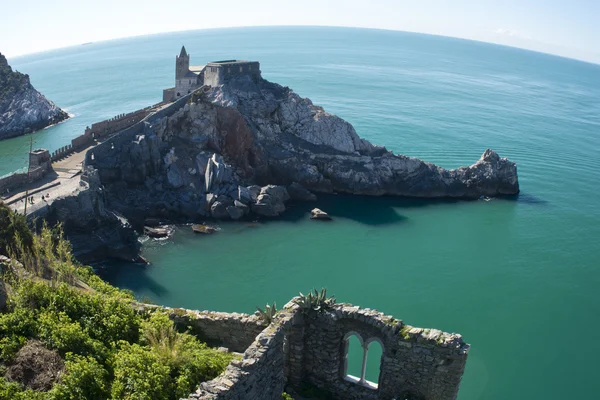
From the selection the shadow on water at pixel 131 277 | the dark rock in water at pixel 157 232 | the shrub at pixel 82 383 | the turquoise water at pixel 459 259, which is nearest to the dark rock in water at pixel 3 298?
the shrub at pixel 82 383

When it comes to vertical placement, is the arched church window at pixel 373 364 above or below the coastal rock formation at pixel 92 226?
below

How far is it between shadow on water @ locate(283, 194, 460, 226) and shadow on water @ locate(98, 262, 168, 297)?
13.8 m

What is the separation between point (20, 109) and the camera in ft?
239

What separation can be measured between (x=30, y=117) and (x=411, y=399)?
73750mm

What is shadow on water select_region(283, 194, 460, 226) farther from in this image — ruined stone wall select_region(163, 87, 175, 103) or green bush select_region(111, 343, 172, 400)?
green bush select_region(111, 343, 172, 400)

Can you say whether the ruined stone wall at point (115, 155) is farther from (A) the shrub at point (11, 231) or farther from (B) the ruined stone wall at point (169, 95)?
(A) the shrub at point (11, 231)

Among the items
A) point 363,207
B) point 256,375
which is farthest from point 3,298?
point 363,207

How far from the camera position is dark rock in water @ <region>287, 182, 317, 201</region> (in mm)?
47000

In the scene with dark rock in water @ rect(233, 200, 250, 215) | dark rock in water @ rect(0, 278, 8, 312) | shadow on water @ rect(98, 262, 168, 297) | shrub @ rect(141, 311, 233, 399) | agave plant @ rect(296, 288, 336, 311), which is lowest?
shadow on water @ rect(98, 262, 168, 297)

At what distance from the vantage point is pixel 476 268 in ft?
123

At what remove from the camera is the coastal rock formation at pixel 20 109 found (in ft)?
230

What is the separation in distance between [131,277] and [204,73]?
87.4ft

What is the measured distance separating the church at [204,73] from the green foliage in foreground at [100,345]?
38972 millimetres

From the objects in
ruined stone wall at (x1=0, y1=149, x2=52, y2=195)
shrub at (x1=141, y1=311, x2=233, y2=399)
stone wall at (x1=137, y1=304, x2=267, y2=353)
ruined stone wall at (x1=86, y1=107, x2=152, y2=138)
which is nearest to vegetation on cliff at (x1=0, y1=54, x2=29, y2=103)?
ruined stone wall at (x1=86, y1=107, x2=152, y2=138)
